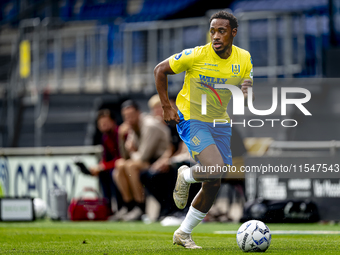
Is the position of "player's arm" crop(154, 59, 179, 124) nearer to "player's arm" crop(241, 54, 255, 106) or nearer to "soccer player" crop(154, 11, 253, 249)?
"soccer player" crop(154, 11, 253, 249)

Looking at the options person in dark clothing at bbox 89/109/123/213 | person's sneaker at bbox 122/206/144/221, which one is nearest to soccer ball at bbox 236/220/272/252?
person's sneaker at bbox 122/206/144/221

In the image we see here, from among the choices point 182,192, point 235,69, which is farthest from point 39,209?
point 235,69

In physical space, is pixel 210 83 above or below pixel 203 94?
above

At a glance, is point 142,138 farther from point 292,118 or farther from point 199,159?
point 199,159

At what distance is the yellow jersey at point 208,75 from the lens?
7.11 m

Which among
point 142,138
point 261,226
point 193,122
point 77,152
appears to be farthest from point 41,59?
point 261,226

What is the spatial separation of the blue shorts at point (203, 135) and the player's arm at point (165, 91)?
0.16 metres

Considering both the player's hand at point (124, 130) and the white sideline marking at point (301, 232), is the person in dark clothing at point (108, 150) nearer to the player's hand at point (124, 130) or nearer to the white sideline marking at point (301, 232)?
the player's hand at point (124, 130)

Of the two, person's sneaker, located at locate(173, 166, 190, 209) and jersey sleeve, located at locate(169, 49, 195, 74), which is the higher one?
jersey sleeve, located at locate(169, 49, 195, 74)

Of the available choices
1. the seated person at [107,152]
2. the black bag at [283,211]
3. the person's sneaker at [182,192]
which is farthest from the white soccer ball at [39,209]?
the person's sneaker at [182,192]

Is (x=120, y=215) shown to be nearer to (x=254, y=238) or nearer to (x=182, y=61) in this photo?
(x=182, y=61)

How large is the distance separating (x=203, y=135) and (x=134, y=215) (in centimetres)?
515

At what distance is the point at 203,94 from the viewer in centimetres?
718

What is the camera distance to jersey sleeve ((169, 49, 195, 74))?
7137mm
